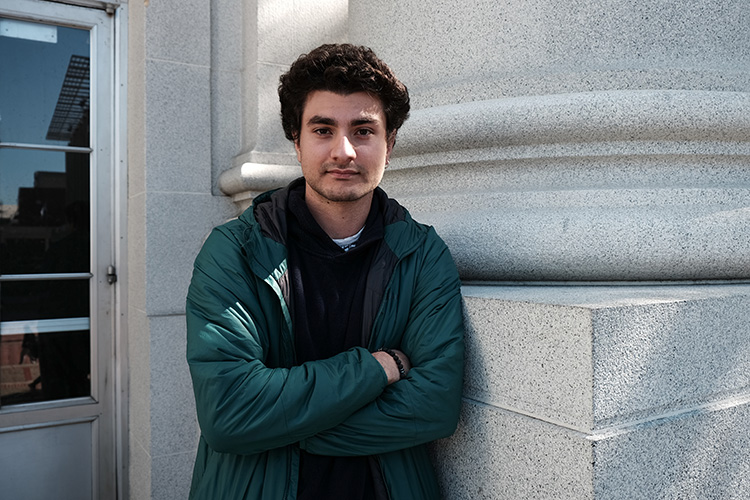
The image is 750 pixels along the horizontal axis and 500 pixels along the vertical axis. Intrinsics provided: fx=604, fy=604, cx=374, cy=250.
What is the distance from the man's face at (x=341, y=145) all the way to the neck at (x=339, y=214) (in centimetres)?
6

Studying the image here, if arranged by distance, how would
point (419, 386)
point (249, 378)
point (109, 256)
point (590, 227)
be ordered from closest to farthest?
point (249, 378) → point (419, 386) → point (590, 227) → point (109, 256)

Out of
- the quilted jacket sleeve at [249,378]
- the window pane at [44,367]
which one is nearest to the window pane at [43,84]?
the window pane at [44,367]

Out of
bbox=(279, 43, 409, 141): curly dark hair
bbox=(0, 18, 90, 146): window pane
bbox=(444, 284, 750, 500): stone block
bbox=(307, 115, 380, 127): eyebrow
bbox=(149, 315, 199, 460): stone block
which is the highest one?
bbox=(0, 18, 90, 146): window pane

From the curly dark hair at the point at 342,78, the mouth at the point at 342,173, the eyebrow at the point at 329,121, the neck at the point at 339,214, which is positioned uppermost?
the curly dark hair at the point at 342,78

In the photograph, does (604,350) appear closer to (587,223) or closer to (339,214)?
(587,223)

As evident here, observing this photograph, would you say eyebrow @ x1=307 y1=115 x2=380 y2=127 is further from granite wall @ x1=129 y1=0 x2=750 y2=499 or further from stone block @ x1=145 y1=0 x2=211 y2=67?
stone block @ x1=145 y1=0 x2=211 y2=67

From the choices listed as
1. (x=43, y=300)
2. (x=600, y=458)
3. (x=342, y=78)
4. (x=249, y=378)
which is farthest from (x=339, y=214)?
(x=43, y=300)

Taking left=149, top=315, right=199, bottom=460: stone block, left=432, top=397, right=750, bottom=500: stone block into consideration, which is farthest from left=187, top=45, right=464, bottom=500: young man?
left=149, top=315, right=199, bottom=460: stone block

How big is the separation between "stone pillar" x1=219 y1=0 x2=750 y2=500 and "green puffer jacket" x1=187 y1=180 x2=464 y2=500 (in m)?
0.19

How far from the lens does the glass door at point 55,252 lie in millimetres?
3877

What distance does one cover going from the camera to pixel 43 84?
398 centimetres

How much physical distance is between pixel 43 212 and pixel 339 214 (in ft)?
8.52

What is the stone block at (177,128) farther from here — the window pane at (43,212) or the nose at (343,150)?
the nose at (343,150)

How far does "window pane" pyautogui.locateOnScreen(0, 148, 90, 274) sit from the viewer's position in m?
3.86
